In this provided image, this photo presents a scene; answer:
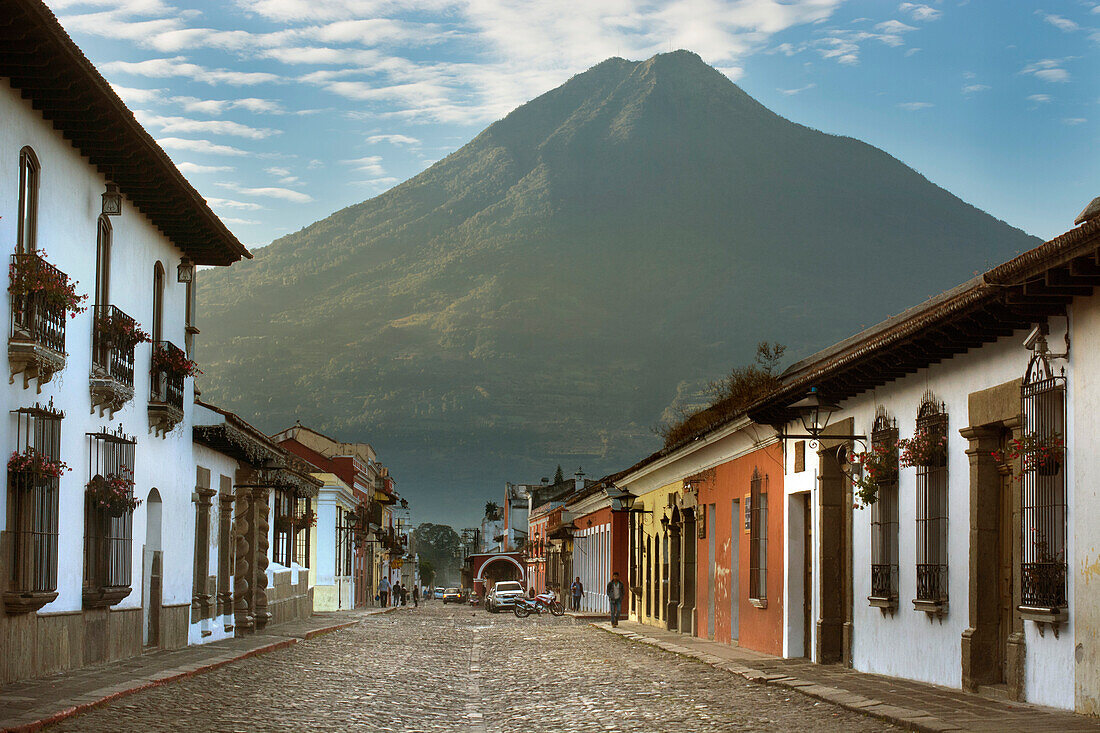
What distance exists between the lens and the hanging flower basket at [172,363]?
19.8 m

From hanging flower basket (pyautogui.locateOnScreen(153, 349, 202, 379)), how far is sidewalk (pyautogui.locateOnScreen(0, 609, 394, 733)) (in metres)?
3.95

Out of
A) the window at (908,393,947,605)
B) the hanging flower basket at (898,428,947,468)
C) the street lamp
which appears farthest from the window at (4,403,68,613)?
the window at (908,393,947,605)

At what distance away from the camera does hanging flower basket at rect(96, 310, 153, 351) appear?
16.7 metres

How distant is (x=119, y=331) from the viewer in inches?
671

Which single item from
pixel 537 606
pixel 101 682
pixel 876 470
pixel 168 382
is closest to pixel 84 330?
pixel 168 382

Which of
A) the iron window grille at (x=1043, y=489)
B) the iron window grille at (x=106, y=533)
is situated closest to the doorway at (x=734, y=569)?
the iron window grille at (x=106, y=533)

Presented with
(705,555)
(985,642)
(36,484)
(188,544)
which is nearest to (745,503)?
(705,555)

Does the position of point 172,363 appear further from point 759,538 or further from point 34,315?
point 759,538

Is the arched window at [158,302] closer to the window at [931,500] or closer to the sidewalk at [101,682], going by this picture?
the sidewalk at [101,682]

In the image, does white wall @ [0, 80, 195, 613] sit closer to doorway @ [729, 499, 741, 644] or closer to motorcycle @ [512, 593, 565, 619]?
doorway @ [729, 499, 741, 644]

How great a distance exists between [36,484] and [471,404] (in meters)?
186

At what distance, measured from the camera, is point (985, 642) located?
13.2 meters

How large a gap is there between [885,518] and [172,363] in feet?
33.2

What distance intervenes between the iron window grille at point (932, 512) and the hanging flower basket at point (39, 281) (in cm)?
874
